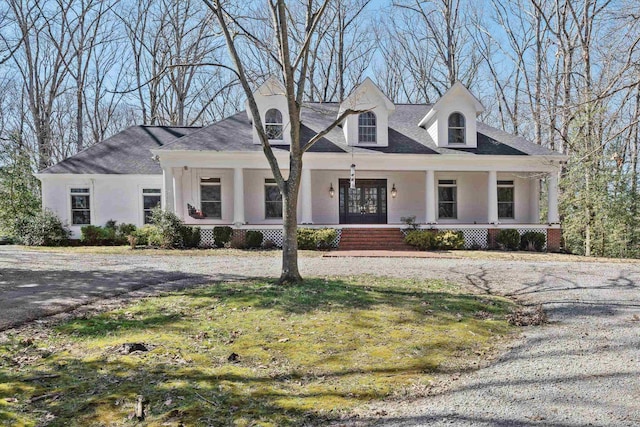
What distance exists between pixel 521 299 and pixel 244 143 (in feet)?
41.3

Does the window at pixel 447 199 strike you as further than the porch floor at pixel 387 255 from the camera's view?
A: Yes

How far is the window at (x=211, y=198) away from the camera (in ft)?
58.1

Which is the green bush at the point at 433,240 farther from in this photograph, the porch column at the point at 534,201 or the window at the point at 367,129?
the porch column at the point at 534,201

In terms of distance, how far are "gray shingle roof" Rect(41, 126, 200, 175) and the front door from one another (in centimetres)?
910

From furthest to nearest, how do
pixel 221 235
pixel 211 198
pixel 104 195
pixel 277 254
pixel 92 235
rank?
pixel 104 195 → pixel 211 198 → pixel 92 235 → pixel 221 235 → pixel 277 254

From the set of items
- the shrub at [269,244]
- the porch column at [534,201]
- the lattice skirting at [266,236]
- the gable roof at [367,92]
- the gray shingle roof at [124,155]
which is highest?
the gable roof at [367,92]

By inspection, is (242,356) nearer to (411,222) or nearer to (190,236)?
(190,236)

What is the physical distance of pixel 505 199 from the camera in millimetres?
18734

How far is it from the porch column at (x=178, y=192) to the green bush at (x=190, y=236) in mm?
1509

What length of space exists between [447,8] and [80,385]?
29597mm

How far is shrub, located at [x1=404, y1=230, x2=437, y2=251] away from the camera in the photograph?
1530cm

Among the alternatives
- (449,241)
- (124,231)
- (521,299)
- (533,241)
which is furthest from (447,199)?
(124,231)

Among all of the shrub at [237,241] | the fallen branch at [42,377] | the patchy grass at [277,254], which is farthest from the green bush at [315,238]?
the fallen branch at [42,377]

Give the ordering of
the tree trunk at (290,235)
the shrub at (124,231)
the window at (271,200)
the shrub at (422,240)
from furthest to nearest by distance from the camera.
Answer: the window at (271,200), the shrub at (124,231), the shrub at (422,240), the tree trunk at (290,235)
